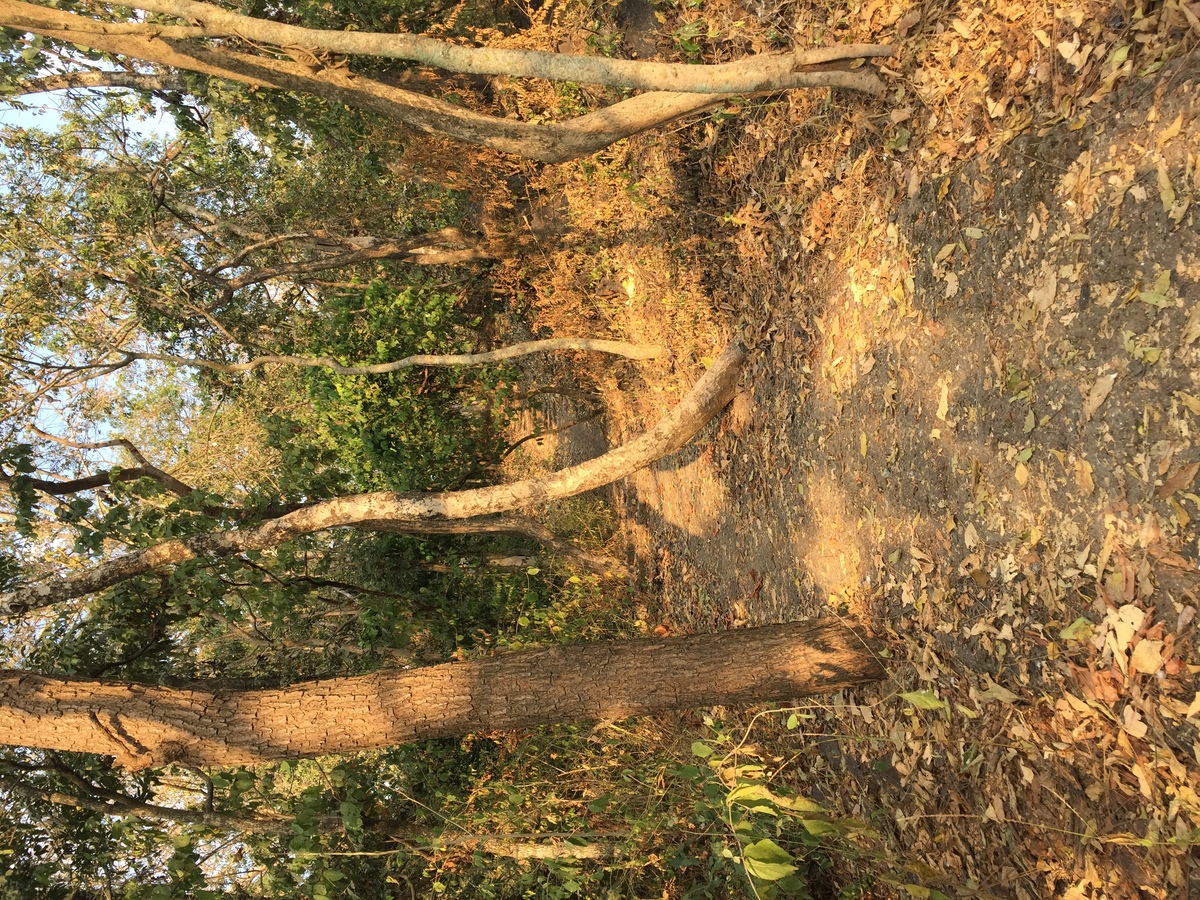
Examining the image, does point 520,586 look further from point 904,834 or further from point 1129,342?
point 1129,342

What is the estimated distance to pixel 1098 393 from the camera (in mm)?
3395

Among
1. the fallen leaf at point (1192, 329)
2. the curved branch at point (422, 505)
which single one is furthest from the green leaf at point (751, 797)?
the curved branch at point (422, 505)

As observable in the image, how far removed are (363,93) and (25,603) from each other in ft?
13.5

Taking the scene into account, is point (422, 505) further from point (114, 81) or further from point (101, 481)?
point (114, 81)

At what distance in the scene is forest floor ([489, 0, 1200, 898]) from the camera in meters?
3.14

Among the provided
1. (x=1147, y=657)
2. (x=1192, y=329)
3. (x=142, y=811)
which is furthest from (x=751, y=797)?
(x=142, y=811)

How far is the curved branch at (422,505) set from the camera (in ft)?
18.9

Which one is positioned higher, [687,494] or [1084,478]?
[1084,478]

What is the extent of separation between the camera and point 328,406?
9.73 meters

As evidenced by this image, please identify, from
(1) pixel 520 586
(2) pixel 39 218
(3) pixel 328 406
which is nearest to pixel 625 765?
(1) pixel 520 586

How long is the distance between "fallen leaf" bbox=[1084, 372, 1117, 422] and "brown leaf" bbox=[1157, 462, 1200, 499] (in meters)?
0.43

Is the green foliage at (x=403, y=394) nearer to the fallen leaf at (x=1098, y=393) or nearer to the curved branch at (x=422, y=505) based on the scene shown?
the curved branch at (x=422, y=505)

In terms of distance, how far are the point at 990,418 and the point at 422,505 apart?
4.39 metres

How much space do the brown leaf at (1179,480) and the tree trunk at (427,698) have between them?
2.12 meters
